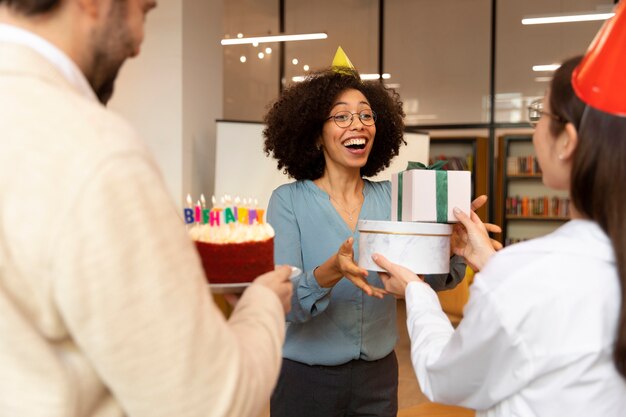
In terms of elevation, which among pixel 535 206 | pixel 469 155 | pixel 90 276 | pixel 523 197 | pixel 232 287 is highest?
pixel 469 155

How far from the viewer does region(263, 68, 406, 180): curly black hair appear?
215cm

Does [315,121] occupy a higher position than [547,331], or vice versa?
[315,121]

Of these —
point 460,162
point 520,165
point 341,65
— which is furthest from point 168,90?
point 520,165

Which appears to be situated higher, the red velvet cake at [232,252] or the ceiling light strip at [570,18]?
the ceiling light strip at [570,18]

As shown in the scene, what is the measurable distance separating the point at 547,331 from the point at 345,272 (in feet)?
2.29

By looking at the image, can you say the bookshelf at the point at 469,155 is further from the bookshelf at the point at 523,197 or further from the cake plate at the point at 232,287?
the cake plate at the point at 232,287

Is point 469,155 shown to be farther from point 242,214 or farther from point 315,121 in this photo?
point 242,214

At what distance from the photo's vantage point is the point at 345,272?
1631mm

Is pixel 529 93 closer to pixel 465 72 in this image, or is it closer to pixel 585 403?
pixel 465 72

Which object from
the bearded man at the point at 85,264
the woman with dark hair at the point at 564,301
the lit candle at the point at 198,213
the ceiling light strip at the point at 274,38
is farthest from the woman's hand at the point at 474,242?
the ceiling light strip at the point at 274,38

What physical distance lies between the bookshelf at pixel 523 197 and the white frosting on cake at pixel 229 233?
805cm

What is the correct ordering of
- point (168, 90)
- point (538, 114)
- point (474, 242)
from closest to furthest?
1. point (538, 114)
2. point (474, 242)
3. point (168, 90)

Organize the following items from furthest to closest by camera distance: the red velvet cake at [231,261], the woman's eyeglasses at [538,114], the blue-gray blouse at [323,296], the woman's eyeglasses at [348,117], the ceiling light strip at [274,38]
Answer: the ceiling light strip at [274,38], the woman's eyeglasses at [348,117], the blue-gray blouse at [323,296], the red velvet cake at [231,261], the woman's eyeglasses at [538,114]

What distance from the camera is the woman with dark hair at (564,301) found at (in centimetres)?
100
